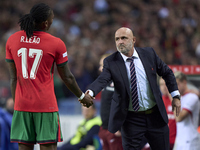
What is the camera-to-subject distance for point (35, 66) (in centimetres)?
357

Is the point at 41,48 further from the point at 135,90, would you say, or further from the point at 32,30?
the point at 135,90

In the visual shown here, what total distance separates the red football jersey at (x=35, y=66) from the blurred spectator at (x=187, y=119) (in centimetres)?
220

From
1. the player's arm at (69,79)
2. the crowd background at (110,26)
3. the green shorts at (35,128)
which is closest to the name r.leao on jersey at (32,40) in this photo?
the player's arm at (69,79)

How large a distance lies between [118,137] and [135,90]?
1.88m

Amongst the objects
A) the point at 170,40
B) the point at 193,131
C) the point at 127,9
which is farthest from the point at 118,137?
the point at 127,9

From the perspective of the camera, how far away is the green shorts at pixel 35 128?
3613 mm

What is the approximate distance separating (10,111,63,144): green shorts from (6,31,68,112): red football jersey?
6cm

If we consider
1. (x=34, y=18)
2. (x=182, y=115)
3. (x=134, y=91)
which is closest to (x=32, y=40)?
(x=34, y=18)

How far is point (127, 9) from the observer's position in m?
13.2

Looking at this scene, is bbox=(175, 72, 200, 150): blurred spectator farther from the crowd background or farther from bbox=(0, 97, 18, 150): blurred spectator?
the crowd background

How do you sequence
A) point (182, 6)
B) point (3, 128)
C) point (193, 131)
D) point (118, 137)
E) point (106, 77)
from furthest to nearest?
point (182, 6), point (3, 128), point (118, 137), point (193, 131), point (106, 77)

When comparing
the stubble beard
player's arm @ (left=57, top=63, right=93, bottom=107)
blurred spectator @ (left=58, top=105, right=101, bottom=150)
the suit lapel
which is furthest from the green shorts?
blurred spectator @ (left=58, top=105, right=101, bottom=150)

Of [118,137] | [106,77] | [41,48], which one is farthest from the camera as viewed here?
[118,137]

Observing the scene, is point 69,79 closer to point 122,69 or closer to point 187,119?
point 122,69
